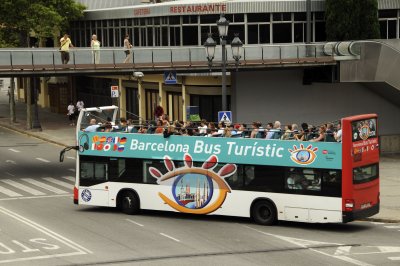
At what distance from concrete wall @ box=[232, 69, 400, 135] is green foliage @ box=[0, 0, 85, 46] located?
746 inches

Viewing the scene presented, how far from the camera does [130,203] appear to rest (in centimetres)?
3116

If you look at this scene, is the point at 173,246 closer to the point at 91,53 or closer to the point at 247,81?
the point at 91,53

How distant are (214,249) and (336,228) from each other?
17.6ft

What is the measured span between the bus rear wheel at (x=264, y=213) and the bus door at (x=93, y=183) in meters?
5.56

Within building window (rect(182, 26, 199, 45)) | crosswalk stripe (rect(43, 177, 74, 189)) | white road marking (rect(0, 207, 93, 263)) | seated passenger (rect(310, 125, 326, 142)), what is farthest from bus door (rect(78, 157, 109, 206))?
building window (rect(182, 26, 199, 45))

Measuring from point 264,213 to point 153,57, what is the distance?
1816 centimetres

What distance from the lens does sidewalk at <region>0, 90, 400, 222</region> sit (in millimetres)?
31484

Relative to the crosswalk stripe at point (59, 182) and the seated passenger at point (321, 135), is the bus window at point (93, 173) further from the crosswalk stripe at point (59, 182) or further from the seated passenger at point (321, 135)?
the seated passenger at point (321, 135)

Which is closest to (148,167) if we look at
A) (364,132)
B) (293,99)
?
(364,132)

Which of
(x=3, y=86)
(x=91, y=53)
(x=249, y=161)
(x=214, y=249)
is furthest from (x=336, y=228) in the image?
(x=3, y=86)

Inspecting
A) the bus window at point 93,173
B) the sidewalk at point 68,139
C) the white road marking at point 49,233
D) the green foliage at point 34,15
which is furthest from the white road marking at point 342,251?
the green foliage at point 34,15

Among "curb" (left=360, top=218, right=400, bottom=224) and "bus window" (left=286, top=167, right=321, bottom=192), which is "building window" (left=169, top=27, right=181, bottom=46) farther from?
"bus window" (left=286, top=167, right=321, bottom=192)

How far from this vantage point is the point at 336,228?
93.9 feet

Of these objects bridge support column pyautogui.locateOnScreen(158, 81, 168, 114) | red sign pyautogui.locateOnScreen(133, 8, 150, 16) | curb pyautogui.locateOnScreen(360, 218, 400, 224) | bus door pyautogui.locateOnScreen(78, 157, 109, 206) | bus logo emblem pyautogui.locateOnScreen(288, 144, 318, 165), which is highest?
red sign pyautogui.locateOnScreen(133, 8, 150, 16)
